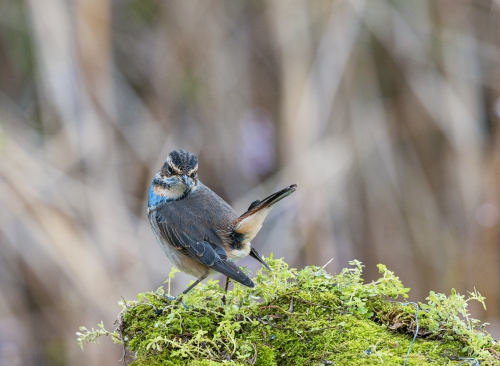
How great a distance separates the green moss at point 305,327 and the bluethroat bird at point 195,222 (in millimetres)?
452

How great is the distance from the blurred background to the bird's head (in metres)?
1.81

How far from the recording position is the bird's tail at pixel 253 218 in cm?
322

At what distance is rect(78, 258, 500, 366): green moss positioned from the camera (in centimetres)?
232

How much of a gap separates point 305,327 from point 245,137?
13.7 ft

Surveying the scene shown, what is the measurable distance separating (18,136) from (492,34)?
4830 millimetres

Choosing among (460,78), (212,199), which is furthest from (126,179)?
(460,78)

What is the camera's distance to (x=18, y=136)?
236 inches

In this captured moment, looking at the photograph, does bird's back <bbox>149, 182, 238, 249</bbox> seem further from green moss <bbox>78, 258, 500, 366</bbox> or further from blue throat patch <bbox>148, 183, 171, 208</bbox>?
green moss <bbox>78, 258, 500, 366</bbox>

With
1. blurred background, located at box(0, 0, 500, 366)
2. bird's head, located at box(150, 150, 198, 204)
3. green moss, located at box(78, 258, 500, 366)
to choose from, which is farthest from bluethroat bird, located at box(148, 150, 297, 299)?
blurred background, located at box(0, 0, 500, 366)

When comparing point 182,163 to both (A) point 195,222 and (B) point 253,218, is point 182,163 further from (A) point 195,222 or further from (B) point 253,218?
(B) point 253,218

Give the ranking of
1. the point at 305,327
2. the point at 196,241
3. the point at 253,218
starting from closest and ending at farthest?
the point at 305,327 → the point at 253,218 → the point at 196,241

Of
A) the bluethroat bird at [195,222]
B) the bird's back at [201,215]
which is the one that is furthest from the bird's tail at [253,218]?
the bird's back at [201,215]

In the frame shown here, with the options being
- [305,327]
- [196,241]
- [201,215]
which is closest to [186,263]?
[196,241]

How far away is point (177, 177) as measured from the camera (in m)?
3.93
